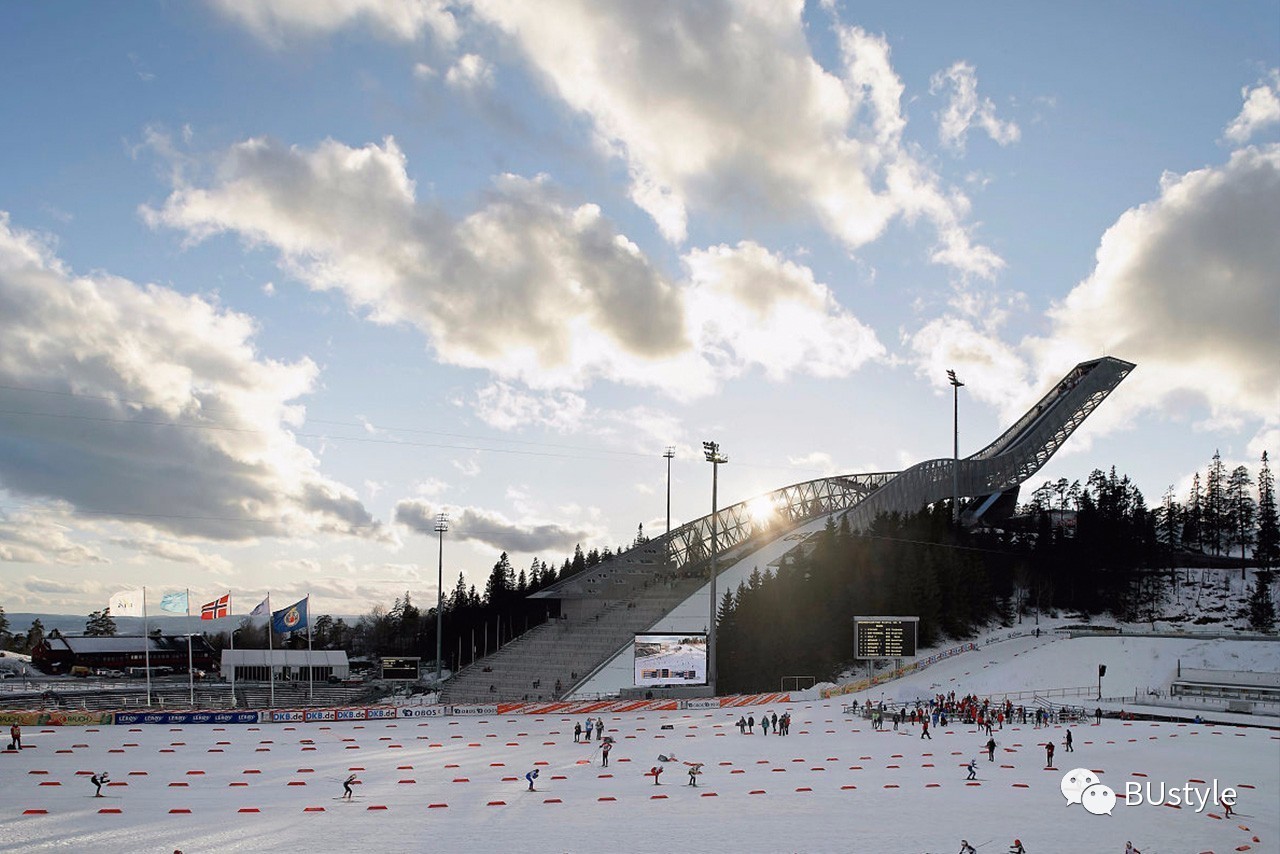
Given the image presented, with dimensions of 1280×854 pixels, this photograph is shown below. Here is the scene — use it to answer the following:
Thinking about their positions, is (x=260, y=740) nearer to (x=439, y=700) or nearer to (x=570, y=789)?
(x=570, y=789)

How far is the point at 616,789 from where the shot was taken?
30.6m

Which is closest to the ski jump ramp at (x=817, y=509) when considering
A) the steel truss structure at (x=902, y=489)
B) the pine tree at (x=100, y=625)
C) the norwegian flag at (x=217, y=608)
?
the steel truss structure at (x=902, y=489)

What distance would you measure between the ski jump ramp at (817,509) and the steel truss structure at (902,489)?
0.12 m

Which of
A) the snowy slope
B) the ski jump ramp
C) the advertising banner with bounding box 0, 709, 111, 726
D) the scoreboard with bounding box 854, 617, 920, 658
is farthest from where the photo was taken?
the ski jump ramp

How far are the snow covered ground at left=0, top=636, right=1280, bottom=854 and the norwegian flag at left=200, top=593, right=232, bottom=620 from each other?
773 cm

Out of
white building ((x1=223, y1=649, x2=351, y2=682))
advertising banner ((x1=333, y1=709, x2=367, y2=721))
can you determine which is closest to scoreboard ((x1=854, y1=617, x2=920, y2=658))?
advertising banner ((x1=333, y1=709, x2=367, y2=721))

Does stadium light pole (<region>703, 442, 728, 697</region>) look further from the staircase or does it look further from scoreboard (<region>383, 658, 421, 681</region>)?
scoreboard (<region>383, 658, 421, 681</region>)

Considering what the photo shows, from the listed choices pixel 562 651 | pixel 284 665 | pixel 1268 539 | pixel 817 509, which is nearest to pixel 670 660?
pixel 562 651

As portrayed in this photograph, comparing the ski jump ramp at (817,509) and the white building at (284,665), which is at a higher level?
the ski jump ramp at (817,509)

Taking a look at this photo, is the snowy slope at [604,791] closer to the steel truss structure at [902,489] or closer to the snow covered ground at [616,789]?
the snow covered ground at [616,789]

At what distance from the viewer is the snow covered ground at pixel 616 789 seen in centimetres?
2383

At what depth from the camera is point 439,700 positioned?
238ft

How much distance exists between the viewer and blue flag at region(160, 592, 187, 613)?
50750mm

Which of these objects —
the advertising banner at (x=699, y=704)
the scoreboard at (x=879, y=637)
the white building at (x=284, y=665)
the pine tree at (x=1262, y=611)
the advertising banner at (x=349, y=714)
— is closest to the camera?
the advertising banner at (x=349, y=714)
